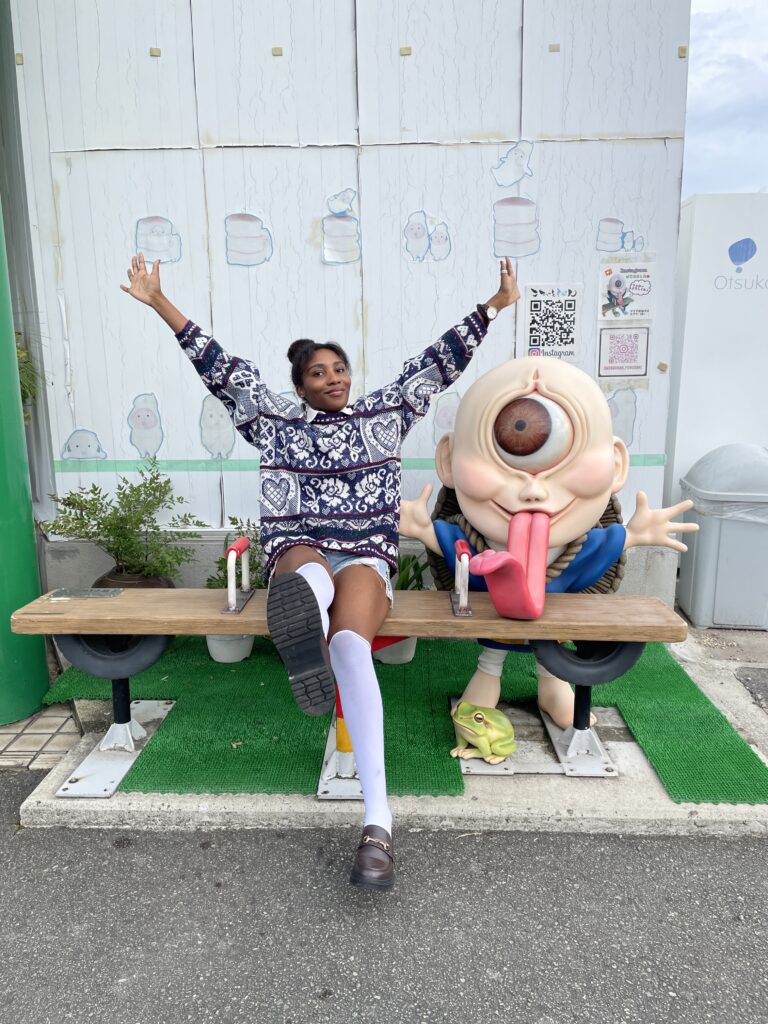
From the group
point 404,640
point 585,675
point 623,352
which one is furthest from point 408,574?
point 623,352

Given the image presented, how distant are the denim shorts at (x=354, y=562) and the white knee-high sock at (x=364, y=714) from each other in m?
0.41

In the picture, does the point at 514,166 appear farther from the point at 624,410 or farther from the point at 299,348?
the point at 299,348

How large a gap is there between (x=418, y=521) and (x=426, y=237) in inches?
68.9

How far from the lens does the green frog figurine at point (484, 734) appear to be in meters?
2.83

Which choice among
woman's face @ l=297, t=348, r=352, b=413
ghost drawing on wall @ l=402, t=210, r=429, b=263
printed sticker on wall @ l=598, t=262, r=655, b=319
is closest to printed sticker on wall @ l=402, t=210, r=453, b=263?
ghost drawing on wall @ l=402, t=210, r=429, b=263

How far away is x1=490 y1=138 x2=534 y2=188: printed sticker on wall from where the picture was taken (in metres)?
3.85

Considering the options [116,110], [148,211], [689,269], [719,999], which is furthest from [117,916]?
[689,269]

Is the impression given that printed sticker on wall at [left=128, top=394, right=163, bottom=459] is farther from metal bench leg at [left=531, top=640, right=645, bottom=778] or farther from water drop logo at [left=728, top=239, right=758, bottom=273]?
water drop logo at [left=728, top=239, right=758, bottom=273]

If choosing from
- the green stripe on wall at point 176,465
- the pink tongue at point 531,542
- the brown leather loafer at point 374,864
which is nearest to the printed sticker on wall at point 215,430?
the green stripe on wall at point 176,465

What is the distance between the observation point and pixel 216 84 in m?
3.86

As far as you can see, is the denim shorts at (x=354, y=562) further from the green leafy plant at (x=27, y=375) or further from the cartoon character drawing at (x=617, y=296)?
the green leafy plant at (x=27, y=375)

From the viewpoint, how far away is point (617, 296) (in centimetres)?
396

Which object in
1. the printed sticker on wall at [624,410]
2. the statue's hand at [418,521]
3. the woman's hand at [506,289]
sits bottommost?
the statue's hand at [418,521]

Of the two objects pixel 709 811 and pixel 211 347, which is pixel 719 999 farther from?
pixel 211 347
